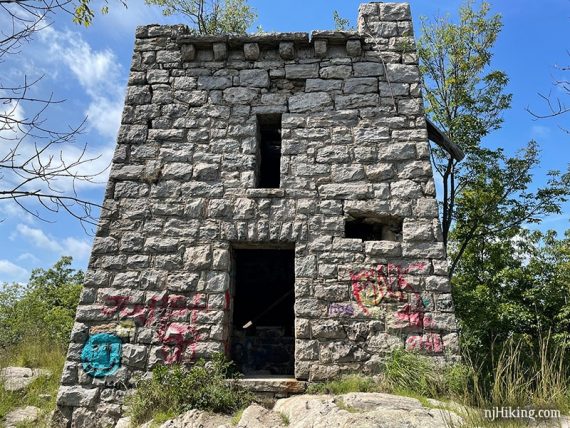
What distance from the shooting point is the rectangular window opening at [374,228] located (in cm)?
525

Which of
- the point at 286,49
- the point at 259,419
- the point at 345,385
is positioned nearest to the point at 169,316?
the point at 259,419

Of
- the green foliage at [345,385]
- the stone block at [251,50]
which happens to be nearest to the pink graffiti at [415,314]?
the green foliage at [345,385]

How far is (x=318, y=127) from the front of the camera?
5590 millimetres

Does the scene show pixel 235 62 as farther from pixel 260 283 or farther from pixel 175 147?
pixel 260 283

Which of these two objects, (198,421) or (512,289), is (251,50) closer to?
(198,421)

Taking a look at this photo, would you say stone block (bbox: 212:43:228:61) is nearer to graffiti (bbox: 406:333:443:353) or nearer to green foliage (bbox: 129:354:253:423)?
green foliage (bbox: 129:354:253:423)

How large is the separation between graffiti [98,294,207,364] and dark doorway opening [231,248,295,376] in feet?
6.93

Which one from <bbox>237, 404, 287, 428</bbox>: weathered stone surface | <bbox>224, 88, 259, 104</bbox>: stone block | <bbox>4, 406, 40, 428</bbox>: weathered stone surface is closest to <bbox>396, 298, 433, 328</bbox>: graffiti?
<bbox>237, 404, 287, 428</bbox>: weathered stone surface

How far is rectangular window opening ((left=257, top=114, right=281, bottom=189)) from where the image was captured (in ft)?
19.3

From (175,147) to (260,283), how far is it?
371cm

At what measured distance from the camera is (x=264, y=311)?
7340 mm

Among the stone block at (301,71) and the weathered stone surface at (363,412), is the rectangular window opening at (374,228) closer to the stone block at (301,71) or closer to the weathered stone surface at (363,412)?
the weathered stone surface at (363,412)

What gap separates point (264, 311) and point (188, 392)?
314 centimetres
